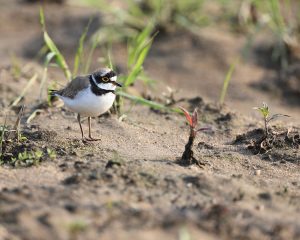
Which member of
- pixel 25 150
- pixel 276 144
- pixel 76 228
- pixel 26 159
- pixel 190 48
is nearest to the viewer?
pixel 76 228

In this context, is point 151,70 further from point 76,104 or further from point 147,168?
point 147,168

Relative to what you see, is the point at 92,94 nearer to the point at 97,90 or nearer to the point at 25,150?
the point at 97,90

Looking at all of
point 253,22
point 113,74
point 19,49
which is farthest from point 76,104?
point 253,22

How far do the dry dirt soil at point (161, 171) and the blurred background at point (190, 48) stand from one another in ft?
0.10

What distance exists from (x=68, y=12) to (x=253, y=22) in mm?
2810

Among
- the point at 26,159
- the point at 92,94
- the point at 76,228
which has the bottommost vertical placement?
the point at 26,159

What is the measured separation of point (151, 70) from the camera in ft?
25.3

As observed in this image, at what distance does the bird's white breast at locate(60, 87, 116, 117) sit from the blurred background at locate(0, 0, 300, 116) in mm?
1650

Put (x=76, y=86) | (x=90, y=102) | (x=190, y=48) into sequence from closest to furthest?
(x=90, y=102), (x=76, y=86), (x=190, y=48)

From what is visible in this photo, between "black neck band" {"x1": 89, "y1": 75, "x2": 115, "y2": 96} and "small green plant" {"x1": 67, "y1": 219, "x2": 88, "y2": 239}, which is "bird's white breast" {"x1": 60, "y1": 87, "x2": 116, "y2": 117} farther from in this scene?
"small green plant" {"x1": 67, "y1": 219, "x2": 88, "y2": 239}

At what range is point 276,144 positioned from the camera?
5066 millimetres

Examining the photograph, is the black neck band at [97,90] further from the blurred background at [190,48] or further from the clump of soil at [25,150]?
the blurred background at [190,48]

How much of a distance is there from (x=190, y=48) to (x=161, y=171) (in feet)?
13.2

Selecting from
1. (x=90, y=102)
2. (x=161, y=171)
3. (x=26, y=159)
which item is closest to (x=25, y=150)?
(x=26, y=159)
